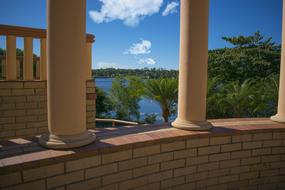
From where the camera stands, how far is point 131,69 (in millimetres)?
29578

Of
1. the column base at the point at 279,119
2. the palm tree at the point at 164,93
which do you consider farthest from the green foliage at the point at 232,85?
the column base at the point at 279,119

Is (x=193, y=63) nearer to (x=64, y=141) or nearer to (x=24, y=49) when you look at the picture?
(x=64, y=141)

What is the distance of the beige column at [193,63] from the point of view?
430 centimetres

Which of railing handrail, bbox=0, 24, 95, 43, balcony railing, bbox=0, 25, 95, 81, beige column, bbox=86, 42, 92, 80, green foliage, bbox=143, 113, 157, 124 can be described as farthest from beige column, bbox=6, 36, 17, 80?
green foliage, bbox=143, 113, 157, 124

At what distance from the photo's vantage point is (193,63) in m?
4.39

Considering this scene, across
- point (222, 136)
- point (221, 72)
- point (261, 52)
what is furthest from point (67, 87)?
point (261, 52)

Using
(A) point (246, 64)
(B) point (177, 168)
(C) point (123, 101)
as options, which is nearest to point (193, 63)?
(B) point (177, 168)

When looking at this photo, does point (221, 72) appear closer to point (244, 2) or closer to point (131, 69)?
point (244, 2)

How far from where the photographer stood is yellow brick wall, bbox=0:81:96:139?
5.66 m

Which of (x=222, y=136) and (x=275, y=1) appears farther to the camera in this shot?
(x=275, y=1)

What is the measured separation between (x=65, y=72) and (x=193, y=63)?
2354mm

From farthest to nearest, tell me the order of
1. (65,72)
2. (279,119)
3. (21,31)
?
(21,31) → (279,119) → (65,72)

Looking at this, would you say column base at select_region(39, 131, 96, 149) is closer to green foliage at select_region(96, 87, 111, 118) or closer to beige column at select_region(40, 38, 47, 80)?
beige column at select_region(40, 38, 47, 80)

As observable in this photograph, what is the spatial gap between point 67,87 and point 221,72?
20.0m
